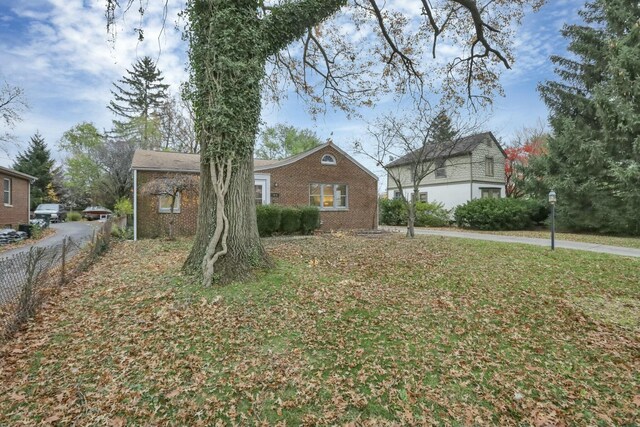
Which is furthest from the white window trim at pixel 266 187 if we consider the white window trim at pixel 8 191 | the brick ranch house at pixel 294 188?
the white window trim at pixel 8 191

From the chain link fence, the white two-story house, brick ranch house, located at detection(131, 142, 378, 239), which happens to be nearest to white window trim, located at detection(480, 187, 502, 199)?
the white two-story house

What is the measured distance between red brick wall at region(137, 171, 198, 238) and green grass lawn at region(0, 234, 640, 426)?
8035 millimetres

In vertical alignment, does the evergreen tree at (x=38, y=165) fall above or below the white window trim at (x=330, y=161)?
above

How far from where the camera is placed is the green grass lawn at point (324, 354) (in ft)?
9.13

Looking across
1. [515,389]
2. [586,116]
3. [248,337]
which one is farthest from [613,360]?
[586,116]

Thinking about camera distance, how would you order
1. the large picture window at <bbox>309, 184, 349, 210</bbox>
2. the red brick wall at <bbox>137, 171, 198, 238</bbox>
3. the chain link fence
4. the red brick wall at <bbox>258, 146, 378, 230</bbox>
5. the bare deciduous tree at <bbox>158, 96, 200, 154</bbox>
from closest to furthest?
the chain link fence, the red brick wall at <bbox>137, 171, 198, 238</bbox>, the red brick wall at <bbox>258, 146, 378, 230</bbox>, the large picture window at <bbox>309, 184, 349, 210</bbox>, the bare deciduous tree at <bbox>158, 96, 200, 154</bbox>

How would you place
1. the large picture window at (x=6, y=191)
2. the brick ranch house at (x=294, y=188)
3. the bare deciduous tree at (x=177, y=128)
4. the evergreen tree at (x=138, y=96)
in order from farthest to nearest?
the evergreen tree at (x=138, y=96)
the bare deciduous tree at (x=177, y=128)
the large picture window at (x=6, y=191)
the brick ranch house at (x=294, y=188)

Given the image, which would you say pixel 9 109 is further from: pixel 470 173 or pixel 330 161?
pixel 470 173

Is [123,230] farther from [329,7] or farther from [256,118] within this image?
[329,7]

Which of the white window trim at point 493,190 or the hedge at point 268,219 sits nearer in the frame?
the hedge at point 268,219

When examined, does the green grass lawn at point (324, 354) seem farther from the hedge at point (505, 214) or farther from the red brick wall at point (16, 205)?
the red brick wall at point (16, 205)

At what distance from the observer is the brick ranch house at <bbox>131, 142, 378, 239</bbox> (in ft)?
44.6

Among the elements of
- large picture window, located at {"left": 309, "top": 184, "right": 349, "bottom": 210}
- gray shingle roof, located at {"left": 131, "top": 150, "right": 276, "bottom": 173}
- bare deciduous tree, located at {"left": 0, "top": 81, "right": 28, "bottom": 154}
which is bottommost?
large picture window, located at {"left": 309, "top": 184, "right": 349, "bottom": 210}

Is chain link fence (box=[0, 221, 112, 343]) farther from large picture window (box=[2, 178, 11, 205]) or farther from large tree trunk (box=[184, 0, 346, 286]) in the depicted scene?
large picture window (box=[2, 178, 11, 205])
